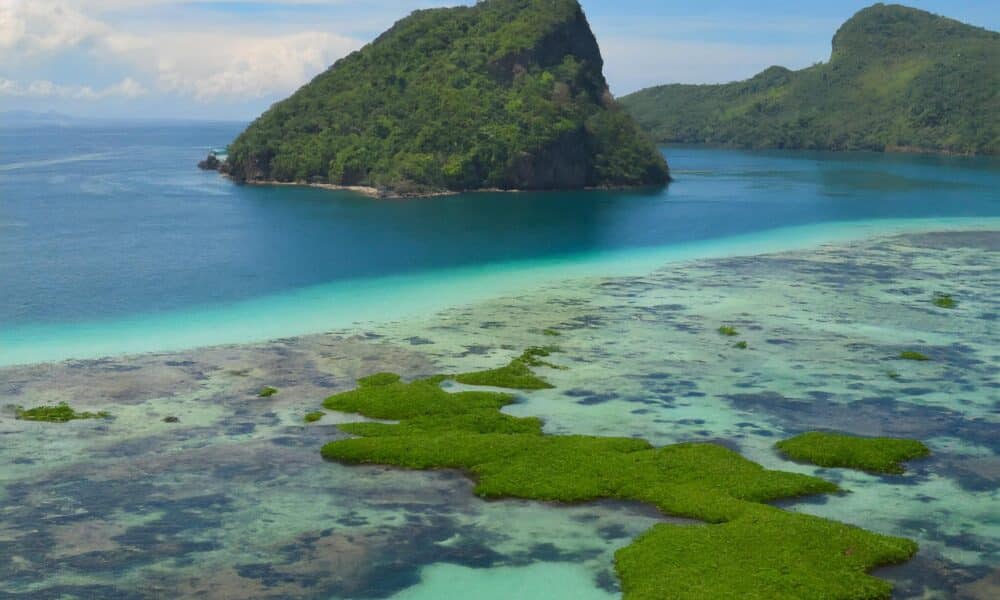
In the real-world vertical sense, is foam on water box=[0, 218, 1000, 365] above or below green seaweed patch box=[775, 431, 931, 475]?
above

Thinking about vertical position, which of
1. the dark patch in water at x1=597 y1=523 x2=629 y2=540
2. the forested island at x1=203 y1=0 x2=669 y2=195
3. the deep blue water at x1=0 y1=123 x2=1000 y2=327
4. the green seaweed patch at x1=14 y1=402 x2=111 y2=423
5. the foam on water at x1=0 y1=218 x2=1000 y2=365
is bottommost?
the dark patch in water at x1=597 y1=523 x2=629 y2=540

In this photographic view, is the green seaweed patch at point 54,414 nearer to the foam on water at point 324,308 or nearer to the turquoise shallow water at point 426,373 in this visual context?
the turquoise shallow water at point 426,373

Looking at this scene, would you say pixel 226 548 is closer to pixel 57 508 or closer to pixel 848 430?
pixel 57 508

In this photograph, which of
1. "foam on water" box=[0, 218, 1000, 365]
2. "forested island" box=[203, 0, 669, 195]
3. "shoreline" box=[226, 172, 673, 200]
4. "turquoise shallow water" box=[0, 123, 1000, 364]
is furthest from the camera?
"forested island" box=[203, 0, 669, 195]

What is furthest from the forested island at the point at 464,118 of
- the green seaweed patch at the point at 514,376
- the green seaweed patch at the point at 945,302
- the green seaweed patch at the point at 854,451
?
the green seaweed patch at the point at 854,451

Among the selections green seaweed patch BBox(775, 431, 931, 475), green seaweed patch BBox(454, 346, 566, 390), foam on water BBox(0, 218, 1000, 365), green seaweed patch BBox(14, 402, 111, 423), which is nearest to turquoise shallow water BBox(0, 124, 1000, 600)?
foam on water BBox(0, 218, 1000, 365)

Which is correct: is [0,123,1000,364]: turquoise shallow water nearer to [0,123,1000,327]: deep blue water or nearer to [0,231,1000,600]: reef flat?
[0,123,1000,327]: deep blue water

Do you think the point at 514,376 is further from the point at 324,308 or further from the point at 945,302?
the point at 945,302
